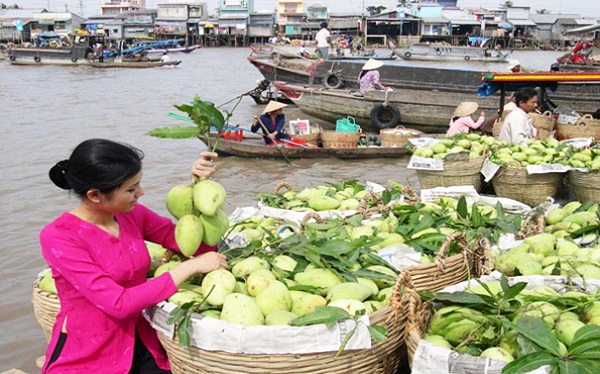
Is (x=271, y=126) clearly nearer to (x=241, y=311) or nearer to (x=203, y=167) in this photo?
(x=203, y=167)

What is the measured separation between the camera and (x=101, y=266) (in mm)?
1735

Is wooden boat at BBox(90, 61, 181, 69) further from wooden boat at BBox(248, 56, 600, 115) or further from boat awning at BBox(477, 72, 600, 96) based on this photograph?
boat awning at BBox(477, 72, 600, 96)

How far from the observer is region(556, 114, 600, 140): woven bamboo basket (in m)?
6.93

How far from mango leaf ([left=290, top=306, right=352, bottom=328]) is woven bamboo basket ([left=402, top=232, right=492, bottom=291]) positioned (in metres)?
0.29

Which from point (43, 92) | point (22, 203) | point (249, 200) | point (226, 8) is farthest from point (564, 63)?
point (226, 8)

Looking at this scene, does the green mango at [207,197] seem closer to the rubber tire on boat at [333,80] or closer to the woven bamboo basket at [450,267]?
the woven bamboo basket at [450,267]

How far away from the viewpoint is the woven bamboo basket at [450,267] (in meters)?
2.10

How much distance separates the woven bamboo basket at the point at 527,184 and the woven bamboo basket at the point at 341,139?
3.53 meters

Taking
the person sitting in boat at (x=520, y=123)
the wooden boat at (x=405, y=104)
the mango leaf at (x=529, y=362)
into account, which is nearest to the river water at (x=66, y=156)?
the person sitting in boat at (x=520, y=123)

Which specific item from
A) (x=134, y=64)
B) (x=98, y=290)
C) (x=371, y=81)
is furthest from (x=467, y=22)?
(x=98, y=290)

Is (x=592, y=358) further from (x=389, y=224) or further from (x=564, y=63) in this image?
(x=564, y=63)

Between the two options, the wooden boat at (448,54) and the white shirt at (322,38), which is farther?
the wooden boat at (448,54)

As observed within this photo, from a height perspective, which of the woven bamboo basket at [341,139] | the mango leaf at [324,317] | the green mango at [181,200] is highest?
the green mango at [181,200]

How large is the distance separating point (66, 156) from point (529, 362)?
9371 mm
